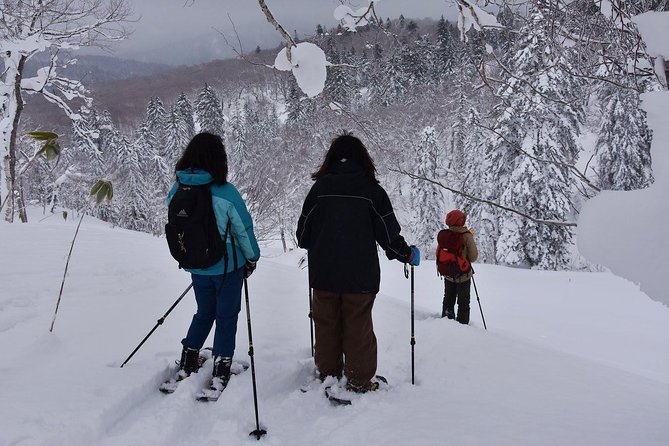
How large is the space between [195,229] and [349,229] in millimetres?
1156

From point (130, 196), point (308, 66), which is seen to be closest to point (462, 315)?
point (308, 66)

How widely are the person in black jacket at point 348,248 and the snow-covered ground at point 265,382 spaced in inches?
15.6

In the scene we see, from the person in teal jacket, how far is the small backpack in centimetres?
344

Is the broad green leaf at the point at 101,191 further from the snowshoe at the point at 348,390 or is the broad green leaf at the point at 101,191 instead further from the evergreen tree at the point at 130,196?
the evergreen tree at the point at 130,196

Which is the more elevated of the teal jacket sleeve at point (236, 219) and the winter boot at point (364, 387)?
the teal jacket sleeve at point (236, 219)

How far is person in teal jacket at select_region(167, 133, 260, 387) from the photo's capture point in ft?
10.3

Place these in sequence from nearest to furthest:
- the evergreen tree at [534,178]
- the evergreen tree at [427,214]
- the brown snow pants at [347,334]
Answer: the brown snow pants at [347,334]
the evergreen tree at [534,178]
the evergreen tree at [427,214]

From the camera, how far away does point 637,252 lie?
1.35m

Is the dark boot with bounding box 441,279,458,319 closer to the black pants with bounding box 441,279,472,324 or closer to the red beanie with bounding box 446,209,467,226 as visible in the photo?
the black pants with bounding box 441,279,472,324

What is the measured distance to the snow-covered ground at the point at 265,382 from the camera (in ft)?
8.78

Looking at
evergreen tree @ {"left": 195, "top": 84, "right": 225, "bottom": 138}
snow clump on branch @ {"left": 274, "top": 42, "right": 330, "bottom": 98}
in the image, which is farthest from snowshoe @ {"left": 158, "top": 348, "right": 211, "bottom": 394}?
evergreen tree @ {"left": 195, "top": 84, "right": 225, "bottom": 138}

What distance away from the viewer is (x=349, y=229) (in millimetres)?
3240

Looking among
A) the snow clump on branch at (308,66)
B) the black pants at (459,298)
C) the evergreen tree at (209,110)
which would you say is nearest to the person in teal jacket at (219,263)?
the snow clump on branch at (308,66)

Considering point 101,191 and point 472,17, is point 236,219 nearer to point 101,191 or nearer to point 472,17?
point 101,191
